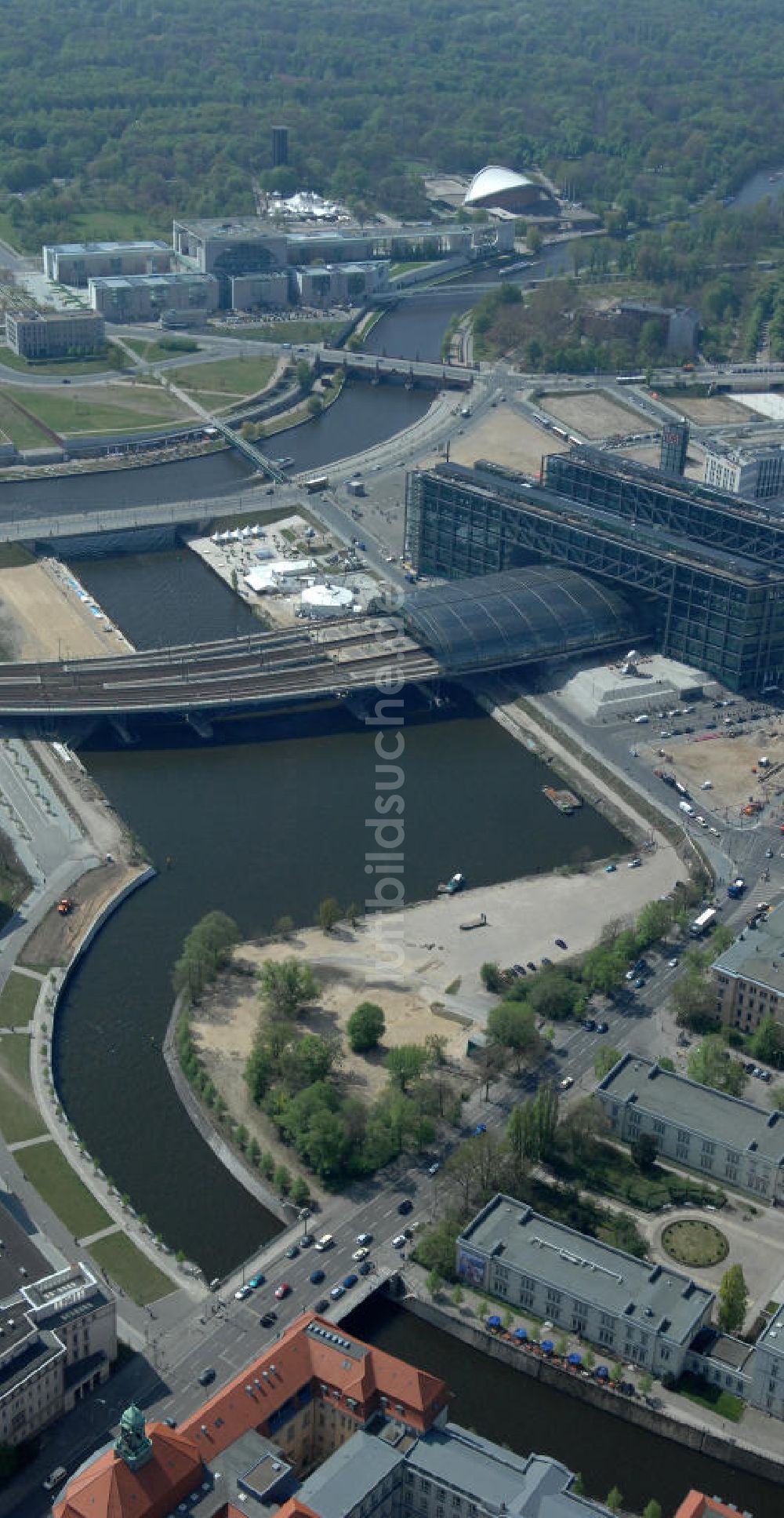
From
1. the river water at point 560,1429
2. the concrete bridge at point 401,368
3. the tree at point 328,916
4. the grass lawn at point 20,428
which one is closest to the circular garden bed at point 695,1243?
the river water at point 560,1429

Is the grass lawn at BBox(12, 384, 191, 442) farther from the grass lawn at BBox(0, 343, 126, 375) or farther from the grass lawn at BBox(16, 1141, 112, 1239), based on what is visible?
the grass lawn at BBox(16, 1141, 112, 1239)

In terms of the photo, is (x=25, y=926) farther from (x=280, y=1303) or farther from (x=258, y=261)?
(x=258, y=261)

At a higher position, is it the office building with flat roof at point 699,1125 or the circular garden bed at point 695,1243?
the office building with flat roof at point 699,1125

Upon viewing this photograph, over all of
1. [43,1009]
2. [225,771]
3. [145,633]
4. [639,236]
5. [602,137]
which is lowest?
[43,1009]

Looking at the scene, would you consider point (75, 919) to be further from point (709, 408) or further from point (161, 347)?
point (161, 347)

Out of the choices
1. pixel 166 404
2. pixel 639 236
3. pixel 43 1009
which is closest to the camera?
pixel 43 1009

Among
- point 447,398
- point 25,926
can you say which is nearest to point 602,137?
point 447,398

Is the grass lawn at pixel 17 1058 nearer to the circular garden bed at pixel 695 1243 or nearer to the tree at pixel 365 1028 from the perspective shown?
the tree at pixel 365 1028

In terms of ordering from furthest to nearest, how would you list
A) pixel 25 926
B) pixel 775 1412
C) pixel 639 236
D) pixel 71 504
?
pixel 639 236, pixel 71 504, pixel 25 926, pixel 775 1412
